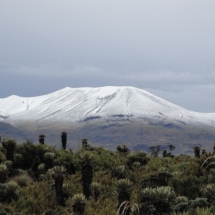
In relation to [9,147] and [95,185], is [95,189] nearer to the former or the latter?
[95,185]

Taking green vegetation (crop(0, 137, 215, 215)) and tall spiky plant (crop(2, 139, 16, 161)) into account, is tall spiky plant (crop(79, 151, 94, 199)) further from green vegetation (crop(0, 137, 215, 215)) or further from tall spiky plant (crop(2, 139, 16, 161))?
tall spiky plant (crop(2, 139, 16, 161))

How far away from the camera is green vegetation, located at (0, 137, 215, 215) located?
1362 centimetres

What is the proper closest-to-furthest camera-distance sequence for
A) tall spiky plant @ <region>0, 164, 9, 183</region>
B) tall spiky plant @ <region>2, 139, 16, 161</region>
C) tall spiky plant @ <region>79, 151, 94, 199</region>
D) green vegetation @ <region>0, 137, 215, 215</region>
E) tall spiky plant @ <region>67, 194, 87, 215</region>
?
1. green vegetation @ <region>0, 137, 215, 215</region>
2. tall spiky plant @ <region>67, 194, 87, 215</region>
3. tall spiky plant @ <region>79, 151, 94, 199</region>
4. tall spiky plant @ <region>0, 164, 9, 183</region>
5. tall spiky plant @ <region>2, 139, 16, 161</region>

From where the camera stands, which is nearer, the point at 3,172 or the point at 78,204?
the point at 78,204

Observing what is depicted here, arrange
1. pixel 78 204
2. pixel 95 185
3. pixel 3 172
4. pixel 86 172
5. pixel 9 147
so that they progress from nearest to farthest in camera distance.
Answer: pixel 78 204
pixel 95 185
pixel 86 172
pixel 3 172
pixel 9 147

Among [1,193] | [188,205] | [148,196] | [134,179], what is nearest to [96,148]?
[134,179]

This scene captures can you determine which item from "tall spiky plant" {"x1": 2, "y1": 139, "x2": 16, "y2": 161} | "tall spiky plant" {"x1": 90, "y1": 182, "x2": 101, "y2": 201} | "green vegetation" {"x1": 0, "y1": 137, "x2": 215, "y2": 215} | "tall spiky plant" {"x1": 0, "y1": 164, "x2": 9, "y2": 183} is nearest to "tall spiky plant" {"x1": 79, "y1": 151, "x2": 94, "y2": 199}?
"green vegetation" {"x1": 0, "y1": 137, "x2": 215, "y2": 215}

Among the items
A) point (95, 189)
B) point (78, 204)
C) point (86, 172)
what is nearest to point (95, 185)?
point (95, 189)

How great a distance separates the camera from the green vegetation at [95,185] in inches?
536

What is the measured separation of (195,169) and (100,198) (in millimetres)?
6049

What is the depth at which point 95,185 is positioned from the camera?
1897 cm

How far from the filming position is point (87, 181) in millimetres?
18984

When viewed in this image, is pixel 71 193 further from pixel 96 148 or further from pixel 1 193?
pixel 96 148

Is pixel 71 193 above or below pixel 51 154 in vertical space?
below
